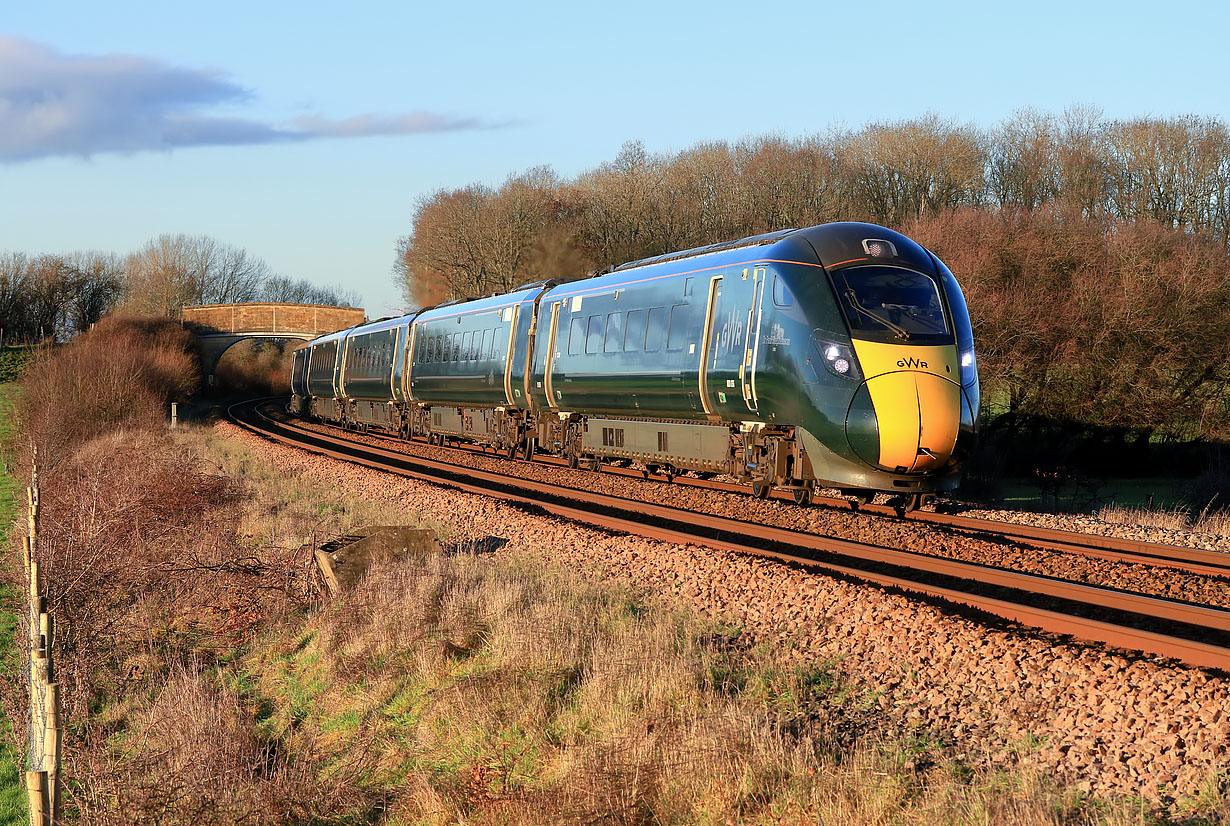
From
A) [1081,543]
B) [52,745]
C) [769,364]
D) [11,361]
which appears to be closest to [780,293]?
[769,364]

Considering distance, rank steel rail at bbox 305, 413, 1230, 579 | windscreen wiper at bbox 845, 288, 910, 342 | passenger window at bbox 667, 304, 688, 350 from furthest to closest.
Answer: passenger window at bbox 667, 304, 688, 350 → windscreen wiper at bbox 845, 288, 910, 342 → steel rail at bbox 305, 413, 1230, 579

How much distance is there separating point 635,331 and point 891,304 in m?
5.17

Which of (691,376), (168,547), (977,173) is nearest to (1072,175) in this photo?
(977,173)

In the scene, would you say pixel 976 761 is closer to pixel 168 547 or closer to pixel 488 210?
pixel 168 547

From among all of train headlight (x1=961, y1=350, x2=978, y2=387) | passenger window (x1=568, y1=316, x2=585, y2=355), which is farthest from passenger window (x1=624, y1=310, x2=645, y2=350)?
train headlight (x1=961, y1=350, x2=978, y2=387)

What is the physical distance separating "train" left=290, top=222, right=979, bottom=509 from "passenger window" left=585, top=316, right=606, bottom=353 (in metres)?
0.05

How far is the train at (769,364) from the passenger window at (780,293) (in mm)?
21

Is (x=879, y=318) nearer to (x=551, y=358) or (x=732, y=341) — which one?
(x=732, y=341)

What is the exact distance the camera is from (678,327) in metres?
15.9

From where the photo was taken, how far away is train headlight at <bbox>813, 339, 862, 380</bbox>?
491 inches

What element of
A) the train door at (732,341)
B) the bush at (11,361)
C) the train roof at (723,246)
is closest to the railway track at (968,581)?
the train door at (732,341)

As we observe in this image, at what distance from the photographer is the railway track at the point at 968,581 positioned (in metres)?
7.54

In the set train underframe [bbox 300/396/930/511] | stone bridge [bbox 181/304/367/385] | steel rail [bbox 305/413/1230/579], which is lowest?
steel rail [bbox 305/413/1230/579]

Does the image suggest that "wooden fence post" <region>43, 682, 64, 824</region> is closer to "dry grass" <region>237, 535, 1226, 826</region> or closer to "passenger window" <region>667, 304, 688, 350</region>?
"dry grass" <region>237, 535, 1226, 826</region>
